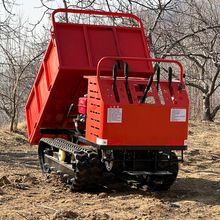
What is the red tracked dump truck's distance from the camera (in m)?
6.79

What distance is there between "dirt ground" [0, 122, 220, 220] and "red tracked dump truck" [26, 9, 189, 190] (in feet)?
0.93

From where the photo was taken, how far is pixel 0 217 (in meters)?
5.62

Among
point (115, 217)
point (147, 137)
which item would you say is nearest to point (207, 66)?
point (147, 137)

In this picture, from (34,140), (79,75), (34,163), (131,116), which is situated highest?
(79,75)

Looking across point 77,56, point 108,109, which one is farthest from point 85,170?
point 77,56

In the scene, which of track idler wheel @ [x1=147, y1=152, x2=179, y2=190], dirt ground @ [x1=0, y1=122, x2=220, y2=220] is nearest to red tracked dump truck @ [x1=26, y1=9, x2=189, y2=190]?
track idler wheel @ [x1=147, y1=152, x2=179, y2=190]

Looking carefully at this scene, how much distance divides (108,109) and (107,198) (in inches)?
54.9

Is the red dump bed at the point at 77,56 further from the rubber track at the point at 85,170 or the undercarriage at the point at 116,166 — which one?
the rubber track at the point at 85,170

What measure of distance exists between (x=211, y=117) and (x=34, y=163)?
1084cm

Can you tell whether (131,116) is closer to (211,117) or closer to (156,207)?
(156,207)

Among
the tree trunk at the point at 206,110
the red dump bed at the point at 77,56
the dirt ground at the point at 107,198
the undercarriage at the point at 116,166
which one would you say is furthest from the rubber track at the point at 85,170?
the tree trunk at the point at 206,110

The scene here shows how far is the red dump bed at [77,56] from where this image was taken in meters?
7.72

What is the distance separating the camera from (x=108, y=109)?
6.61m

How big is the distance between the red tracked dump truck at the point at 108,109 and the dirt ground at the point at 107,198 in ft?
0.93
